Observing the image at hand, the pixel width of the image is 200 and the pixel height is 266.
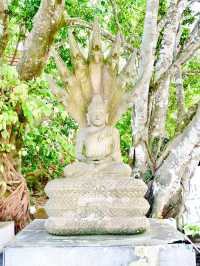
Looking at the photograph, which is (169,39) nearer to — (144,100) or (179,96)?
(179,96)

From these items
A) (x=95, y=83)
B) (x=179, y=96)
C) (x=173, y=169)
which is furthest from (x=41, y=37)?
(x=173, y=169)

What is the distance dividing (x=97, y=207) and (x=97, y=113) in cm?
81

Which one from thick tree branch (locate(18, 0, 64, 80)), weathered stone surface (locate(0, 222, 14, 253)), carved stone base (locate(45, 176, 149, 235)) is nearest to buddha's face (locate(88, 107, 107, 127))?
carved stone base (locate(45, 176, 149, 235))

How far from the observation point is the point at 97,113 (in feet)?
11.6

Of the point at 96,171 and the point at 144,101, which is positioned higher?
the point at 144,101

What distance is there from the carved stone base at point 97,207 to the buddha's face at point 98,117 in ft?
1.73

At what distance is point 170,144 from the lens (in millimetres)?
4809

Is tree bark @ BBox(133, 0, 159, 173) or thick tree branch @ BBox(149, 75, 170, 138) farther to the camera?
thick tree branch @ BBox(149, 75, 170, 138)

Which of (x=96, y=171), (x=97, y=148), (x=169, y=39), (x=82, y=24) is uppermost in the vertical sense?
(x=82, y=24)

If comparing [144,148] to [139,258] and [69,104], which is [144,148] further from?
[139,258]

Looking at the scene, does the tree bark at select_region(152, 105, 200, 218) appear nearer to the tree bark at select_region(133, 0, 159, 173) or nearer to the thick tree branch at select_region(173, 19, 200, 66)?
the tree bark at select_region(133, 0, 159, 173)

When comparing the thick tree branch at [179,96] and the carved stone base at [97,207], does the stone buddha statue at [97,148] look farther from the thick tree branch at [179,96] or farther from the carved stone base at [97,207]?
the thick tree branch at [179,96]

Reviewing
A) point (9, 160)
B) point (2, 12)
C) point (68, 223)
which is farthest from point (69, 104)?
point (2, 12)

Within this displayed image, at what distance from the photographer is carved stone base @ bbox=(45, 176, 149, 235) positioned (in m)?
3.23
